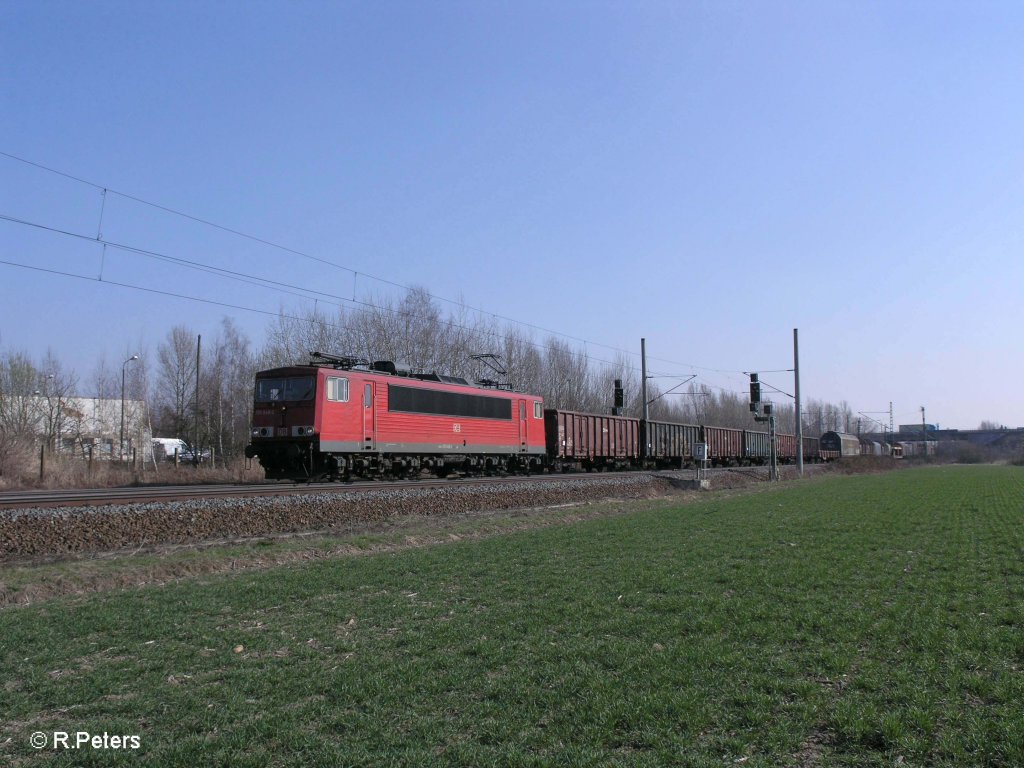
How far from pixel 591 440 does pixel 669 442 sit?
35.6 feet

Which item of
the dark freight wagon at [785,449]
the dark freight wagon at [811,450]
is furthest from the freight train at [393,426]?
the dark freight wagon at [811,450]

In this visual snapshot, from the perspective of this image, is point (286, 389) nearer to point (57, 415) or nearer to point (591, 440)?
point (591, 440)

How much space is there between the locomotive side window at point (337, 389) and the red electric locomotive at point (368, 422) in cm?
3

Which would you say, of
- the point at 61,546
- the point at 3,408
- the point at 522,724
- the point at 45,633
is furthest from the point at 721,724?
the point at 3,408

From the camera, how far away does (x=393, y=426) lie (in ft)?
84.0

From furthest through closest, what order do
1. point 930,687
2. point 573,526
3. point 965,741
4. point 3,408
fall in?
point 3,408
point 573,526
point 930,687
point 965,741

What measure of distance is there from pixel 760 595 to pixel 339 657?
4553 mm

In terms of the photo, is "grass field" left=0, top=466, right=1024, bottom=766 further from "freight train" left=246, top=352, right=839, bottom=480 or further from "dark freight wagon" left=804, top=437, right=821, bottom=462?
"dark freight wagon" left=804, top=437, right=821, bottom=462

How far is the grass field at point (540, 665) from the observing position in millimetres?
4398

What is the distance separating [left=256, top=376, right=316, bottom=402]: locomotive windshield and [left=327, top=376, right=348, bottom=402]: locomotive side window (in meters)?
0.50

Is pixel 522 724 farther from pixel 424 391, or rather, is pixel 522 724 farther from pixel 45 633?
pixel 424 391

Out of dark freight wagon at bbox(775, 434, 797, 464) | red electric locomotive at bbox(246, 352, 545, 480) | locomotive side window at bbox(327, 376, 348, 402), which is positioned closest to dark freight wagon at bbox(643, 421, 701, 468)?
red electric locomotive at bbox(246, 352, 545, 480)

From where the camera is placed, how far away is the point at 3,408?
40.6m

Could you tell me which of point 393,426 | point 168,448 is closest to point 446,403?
point 393,426
